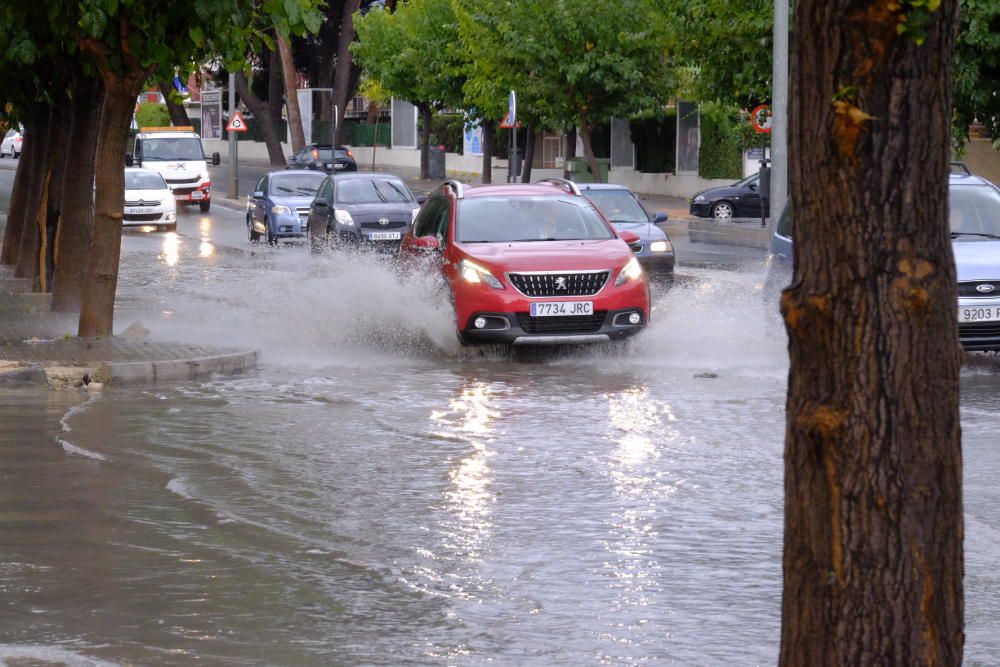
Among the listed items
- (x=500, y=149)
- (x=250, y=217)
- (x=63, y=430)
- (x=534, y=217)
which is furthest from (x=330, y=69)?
(x=63, y=430)

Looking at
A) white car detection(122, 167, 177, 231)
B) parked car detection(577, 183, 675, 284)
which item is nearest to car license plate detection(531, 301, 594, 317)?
parked car detection(577, 183, 675, 284)

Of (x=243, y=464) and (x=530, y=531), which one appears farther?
(x=243, y=464)

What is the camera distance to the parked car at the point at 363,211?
27.1m

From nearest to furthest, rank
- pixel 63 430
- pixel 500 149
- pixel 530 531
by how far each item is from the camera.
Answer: pixel 530 531 < pixel 63 430 < pixel 500 149

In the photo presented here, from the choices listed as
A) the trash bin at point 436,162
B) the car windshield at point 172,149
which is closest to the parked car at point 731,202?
the car windshield at point 172,149

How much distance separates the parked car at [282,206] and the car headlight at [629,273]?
16.4 meters

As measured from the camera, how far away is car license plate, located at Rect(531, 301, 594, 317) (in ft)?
48.0

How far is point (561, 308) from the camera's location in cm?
1470

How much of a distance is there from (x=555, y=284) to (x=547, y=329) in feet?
1.31

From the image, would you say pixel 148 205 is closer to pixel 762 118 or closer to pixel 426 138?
pixel 762 118

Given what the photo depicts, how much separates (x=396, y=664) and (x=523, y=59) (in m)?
37.7

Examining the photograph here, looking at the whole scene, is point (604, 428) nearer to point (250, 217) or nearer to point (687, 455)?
point (687, 455)

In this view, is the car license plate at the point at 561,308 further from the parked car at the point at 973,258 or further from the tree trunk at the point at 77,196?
the tree trunk at the point at 77,196

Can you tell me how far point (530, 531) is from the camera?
790cm
